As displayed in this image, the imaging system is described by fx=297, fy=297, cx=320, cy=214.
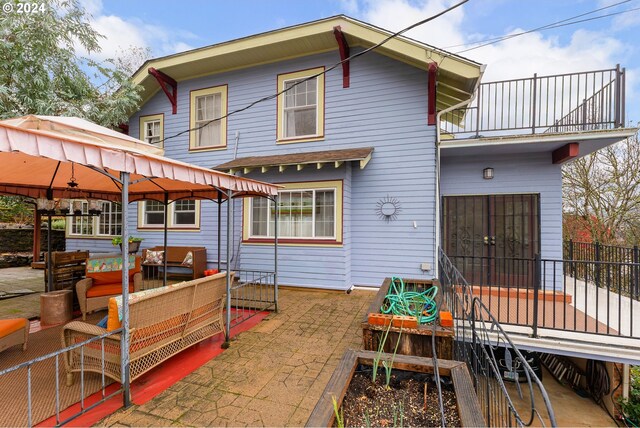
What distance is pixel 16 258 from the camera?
1060 cm


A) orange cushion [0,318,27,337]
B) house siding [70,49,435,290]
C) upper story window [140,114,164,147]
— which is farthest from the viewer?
upper story window [140,114,164,147]

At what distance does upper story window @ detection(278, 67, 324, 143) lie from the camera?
748 cm

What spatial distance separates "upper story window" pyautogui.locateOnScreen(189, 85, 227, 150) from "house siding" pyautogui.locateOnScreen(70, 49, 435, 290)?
1.14 meters

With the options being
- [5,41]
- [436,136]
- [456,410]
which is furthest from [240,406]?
[5,41]

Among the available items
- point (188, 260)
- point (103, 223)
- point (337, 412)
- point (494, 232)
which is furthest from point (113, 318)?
point (103, 223)

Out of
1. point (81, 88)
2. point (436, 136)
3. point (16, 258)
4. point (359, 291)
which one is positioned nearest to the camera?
point (436, 136)

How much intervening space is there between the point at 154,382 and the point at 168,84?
8527mm

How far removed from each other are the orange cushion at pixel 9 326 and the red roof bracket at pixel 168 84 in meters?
7.01

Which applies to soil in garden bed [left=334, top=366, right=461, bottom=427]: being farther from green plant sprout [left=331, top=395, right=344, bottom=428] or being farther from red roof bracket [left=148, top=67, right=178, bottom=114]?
red roof bracket [left=148, top=67, right=178, bottom=114]

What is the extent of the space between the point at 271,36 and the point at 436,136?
15.0 ft

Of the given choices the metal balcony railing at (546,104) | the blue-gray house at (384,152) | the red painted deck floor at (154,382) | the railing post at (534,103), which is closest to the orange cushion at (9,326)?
the red painted deck floor at (154,382)

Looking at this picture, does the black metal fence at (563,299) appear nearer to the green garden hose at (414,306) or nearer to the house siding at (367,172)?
the green garden hose at (414,306)

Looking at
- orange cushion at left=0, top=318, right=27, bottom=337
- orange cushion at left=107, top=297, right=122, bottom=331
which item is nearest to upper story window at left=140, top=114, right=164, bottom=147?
orange cushion at left=0, top=318, right=27, bottom=337

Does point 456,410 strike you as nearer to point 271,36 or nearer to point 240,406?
point 240,406
